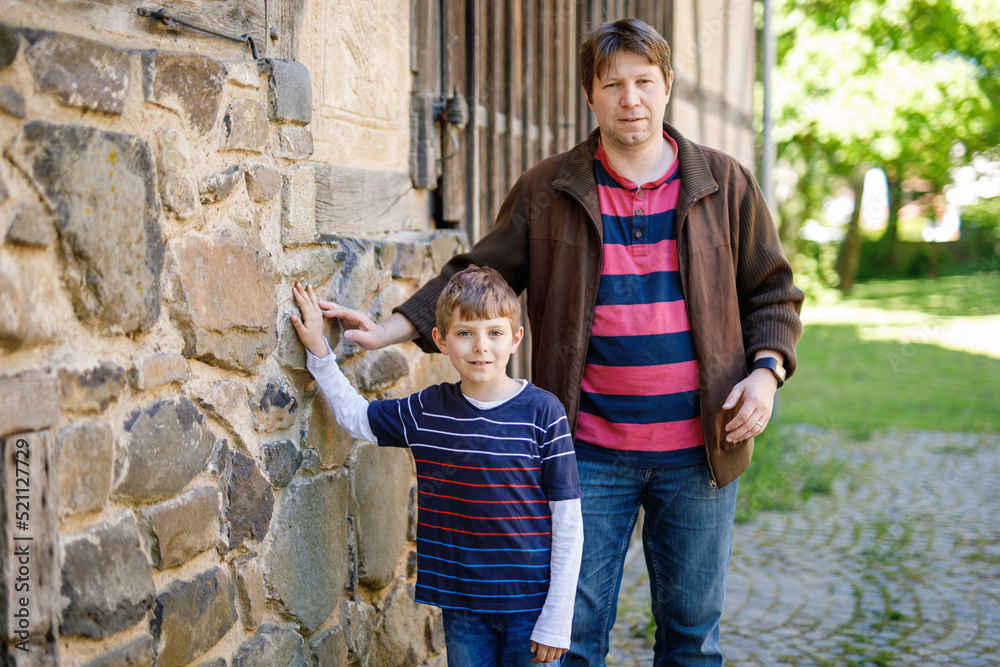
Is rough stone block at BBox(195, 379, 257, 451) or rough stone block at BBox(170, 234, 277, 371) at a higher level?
rough stone block at BBox(170, 234, 277, 371)

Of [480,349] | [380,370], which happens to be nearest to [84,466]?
[480,349]

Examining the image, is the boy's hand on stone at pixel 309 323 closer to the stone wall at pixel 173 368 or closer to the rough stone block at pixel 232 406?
the stone wall at pixel 173 368

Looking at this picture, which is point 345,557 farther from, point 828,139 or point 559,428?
point 828,139

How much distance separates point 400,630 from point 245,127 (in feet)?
5.06

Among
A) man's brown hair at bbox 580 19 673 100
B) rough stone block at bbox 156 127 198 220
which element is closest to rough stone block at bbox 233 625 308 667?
rough stone block at bbox 156 127 198 220

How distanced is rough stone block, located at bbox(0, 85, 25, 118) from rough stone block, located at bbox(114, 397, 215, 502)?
1.79 feet

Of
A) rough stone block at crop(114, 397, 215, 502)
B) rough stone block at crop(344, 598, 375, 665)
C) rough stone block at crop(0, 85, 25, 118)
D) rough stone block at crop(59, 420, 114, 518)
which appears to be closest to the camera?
rough stone block at crop(0, 85, 25, 118)

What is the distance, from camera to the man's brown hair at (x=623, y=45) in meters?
2.12

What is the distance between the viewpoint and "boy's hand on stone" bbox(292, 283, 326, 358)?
2.07 metres

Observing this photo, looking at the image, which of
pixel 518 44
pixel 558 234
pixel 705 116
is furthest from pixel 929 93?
pixel 558 234

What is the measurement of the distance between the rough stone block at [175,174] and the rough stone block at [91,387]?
0.34m

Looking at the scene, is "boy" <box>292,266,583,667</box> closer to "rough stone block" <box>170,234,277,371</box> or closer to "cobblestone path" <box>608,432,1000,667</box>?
"rough stone block" <box>170,234,277,371</box>

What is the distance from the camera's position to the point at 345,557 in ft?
7.63

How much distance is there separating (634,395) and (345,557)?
872mm
